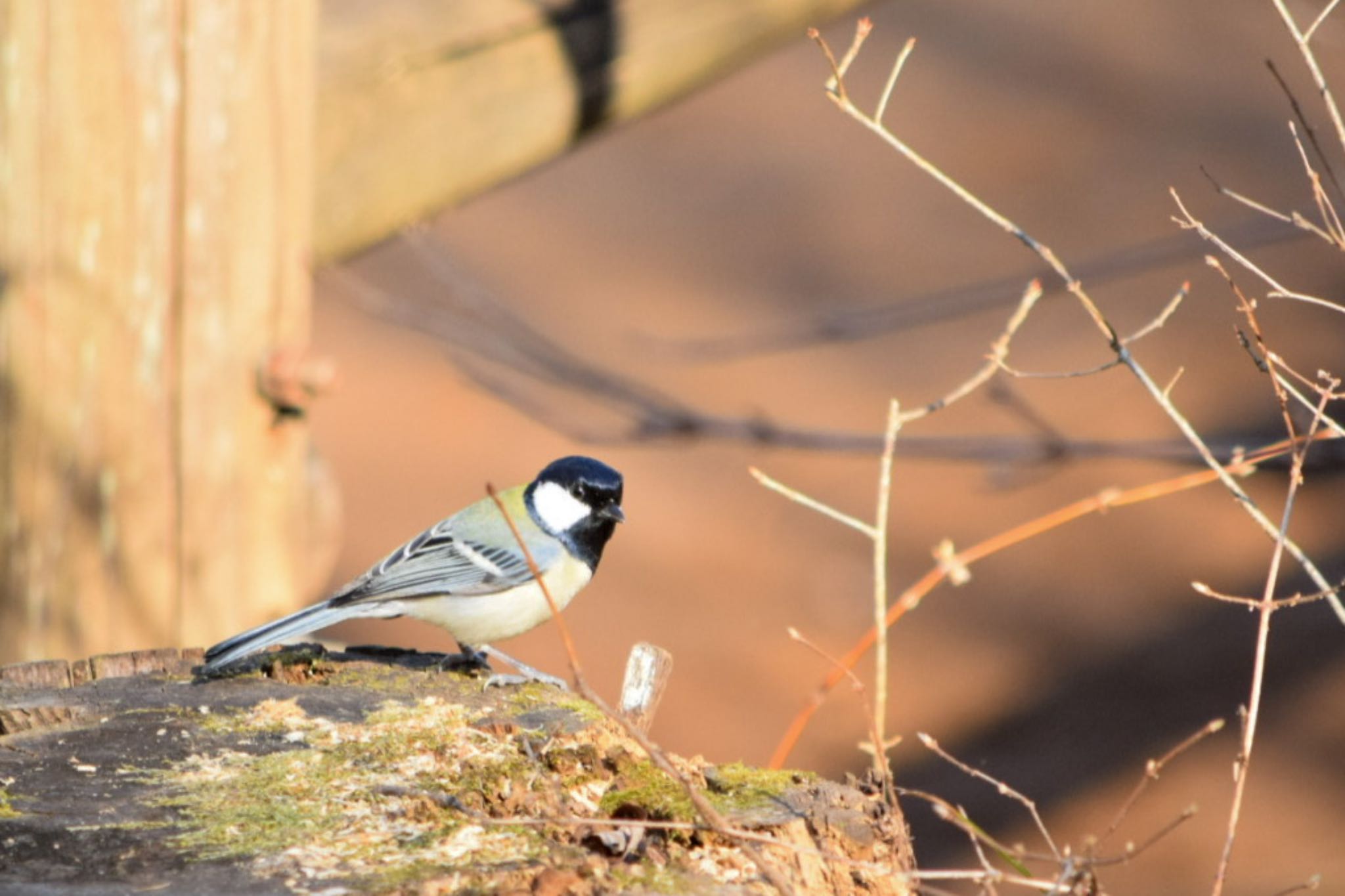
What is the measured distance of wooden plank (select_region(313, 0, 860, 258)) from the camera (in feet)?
11.9

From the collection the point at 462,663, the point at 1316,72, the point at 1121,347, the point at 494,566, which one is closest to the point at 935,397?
the point at 494,566

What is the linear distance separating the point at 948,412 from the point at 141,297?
725cm

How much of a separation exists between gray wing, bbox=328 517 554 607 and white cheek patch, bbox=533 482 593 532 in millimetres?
181

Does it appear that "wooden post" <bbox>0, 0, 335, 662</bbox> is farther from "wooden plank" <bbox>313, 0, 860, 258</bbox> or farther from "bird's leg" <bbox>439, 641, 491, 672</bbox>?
"bird's leg" <bbox>439, 641, 491, 672</bbox>

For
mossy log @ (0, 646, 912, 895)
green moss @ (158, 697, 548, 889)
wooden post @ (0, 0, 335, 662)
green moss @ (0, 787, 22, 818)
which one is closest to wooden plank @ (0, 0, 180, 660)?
wooden post @ (0, 0, 335, 662)

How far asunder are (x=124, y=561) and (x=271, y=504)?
0.35 m

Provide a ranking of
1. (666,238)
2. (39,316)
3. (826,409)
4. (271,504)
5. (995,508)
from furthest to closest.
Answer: (666,238), (826,409), (995,508), (271,504), (39,316)

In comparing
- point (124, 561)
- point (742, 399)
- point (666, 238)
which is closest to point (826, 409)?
point (742, 399)

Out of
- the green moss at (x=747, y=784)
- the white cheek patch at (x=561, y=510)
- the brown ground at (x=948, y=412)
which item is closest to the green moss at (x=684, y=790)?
the green moss at (x=747, y=784)

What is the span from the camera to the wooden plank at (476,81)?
3635 mm

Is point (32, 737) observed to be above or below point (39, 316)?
below

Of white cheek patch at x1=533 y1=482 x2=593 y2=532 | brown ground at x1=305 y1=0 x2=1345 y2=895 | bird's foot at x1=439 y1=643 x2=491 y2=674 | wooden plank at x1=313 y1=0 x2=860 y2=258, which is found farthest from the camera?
brown ground at x1=305 y1=0 x2=1345 y2=895

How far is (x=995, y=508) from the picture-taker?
32.2 feet

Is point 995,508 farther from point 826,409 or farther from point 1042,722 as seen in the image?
point 1042,722
